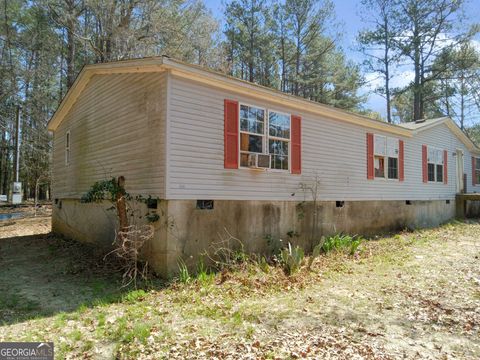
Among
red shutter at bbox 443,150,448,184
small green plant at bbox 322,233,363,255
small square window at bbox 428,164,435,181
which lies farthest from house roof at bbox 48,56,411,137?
red shutter at bbox 443,150,448,184

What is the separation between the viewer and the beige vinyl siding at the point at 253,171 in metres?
7.50

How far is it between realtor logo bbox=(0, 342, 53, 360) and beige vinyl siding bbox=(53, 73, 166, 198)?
3487 mm

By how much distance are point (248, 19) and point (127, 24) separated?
410 inches

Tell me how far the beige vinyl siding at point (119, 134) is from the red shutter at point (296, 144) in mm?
3815

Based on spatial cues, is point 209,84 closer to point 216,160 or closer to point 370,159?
point 216,160

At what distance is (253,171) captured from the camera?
877 cm

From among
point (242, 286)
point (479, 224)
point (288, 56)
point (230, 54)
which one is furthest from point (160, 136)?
point (288, 56)

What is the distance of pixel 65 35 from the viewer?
2147cm

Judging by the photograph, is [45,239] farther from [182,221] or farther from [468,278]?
[468,278]

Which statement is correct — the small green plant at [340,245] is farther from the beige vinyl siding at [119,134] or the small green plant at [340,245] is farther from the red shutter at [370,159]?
the beige vinyl siding at [119,134]

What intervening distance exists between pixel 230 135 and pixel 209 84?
1.22 meters

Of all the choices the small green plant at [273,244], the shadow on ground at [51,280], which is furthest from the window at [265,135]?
the shadow on ground at [51,280]

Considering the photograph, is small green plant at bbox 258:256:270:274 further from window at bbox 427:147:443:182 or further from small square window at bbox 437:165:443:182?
small square window at bbox 437:165:443:182

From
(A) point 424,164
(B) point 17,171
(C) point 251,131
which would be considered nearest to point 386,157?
(A) point 424,164
